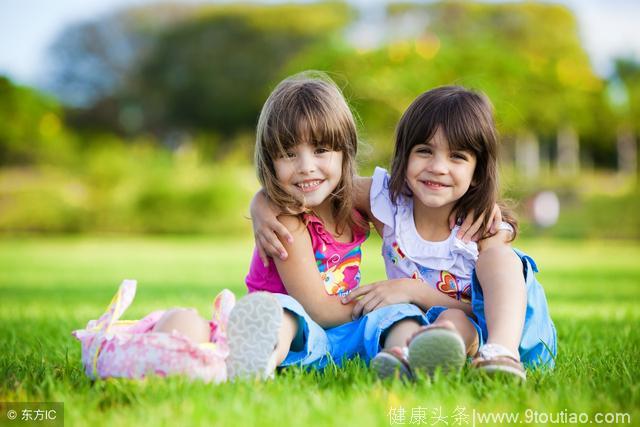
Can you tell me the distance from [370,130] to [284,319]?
17.3 meters

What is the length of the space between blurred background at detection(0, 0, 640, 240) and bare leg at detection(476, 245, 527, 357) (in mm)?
642

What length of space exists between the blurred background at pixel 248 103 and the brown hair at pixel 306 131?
0.22 metres

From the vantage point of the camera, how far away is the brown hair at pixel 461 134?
2633 millimetres

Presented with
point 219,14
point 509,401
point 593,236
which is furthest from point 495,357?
point 219,14

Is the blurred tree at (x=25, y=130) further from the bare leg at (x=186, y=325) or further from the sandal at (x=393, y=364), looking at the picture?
the sandal at (x=393, y=364)

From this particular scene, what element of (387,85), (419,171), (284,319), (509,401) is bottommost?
(509,401)

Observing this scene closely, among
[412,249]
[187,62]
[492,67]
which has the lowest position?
[412,249]

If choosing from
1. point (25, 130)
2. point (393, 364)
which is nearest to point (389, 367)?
point (393, 364)

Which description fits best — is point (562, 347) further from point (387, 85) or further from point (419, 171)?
point (387, 85)

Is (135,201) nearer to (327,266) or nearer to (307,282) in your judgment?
(327,266)

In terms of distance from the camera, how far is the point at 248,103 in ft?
115

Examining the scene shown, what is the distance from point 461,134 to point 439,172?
0.16m

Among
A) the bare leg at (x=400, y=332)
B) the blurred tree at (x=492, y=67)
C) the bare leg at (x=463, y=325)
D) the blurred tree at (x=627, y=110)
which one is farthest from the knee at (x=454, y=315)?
the blurred tree at (x=627, y=110)

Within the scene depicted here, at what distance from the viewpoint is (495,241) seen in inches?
105
